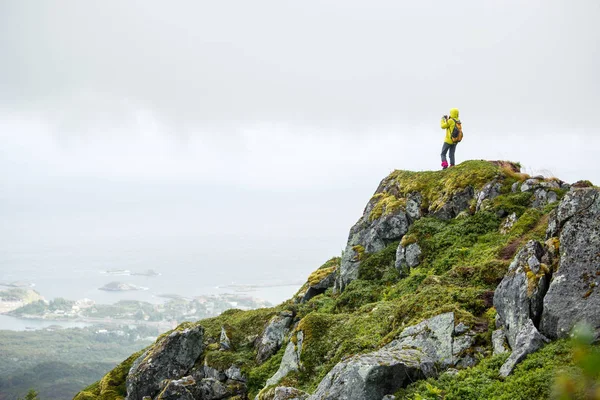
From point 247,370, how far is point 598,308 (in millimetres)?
14740

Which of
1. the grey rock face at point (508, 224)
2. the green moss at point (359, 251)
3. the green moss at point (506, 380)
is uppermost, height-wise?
the grey rock face at point (508, 224)

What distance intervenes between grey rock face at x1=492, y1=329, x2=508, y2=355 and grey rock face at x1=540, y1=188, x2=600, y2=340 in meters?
1.15

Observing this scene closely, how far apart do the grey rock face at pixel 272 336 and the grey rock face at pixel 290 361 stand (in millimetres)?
2613

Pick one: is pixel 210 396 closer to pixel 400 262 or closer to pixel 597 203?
pixel 400 262

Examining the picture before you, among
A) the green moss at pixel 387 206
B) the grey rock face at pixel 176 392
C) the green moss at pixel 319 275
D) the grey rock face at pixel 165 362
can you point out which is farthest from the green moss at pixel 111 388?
the green moss at pixel 387 206

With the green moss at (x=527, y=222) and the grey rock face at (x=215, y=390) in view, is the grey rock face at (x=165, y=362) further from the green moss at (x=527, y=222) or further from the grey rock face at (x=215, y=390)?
the green moss at (x=527, y=222)

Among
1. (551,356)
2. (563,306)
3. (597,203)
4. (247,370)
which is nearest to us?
(551,356)

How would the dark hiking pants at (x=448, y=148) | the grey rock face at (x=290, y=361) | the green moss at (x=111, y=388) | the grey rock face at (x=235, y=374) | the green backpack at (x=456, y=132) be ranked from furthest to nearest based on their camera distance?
the dark hiking pants at (x=448, y=148), the green backpack at (x=456, y=132), the green moss at (x=111, y=388), the grey rock face at (x=235, y=374), the grey rock face at (x=290, y=361)

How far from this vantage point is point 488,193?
24.0 metres

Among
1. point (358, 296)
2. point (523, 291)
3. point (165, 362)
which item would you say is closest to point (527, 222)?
point (358, 296)

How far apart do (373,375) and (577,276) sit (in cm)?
577

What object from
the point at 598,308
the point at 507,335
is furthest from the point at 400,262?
the point at 598,308

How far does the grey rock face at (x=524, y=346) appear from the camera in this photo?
10203mm

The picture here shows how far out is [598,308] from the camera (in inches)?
396
